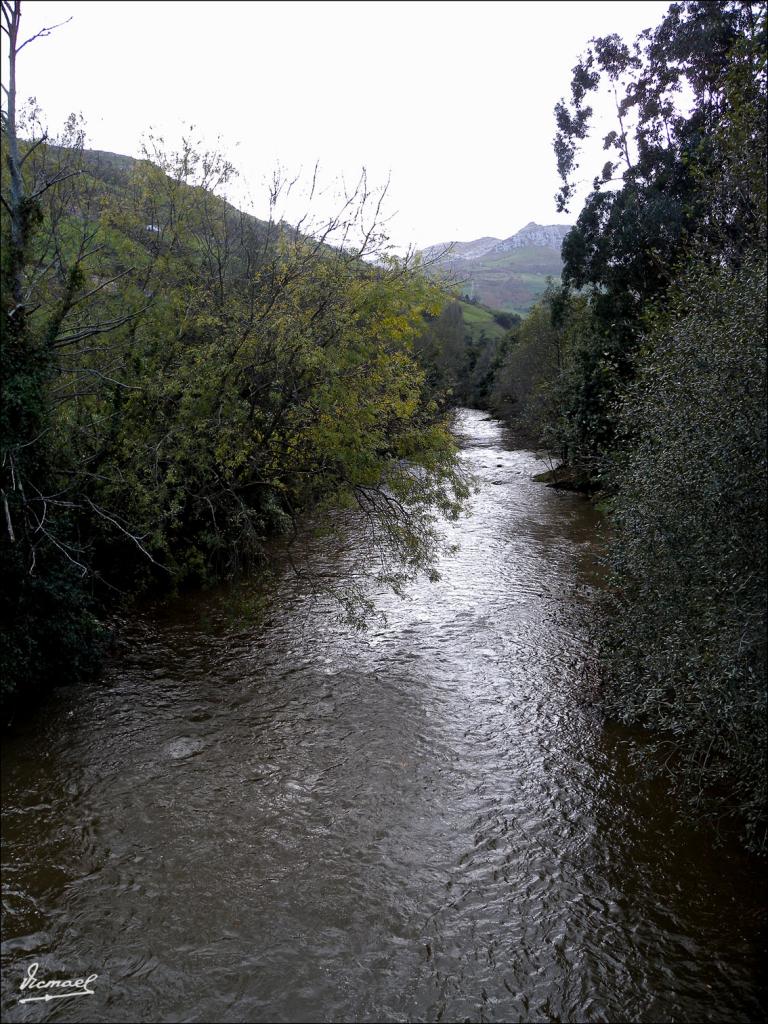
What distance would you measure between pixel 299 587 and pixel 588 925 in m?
12.6

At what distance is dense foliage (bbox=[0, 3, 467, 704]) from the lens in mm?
12375

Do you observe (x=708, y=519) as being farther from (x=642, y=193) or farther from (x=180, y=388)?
(x=642, y=193)

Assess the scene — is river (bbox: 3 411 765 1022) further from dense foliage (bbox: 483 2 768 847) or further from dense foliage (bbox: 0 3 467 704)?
dense foliage (bbox: 0 3 467 704)

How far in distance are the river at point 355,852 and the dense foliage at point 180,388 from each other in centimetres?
242

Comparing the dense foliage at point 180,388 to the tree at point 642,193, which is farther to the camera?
the tree at point 642,193

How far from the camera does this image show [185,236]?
684 inches

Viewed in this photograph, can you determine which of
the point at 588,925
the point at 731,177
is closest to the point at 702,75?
the point at 731,177

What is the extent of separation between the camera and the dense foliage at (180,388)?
12375 millimetres

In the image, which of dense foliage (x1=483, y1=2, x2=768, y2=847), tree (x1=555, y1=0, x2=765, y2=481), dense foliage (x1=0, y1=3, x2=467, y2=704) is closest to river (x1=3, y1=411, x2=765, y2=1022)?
dense foliage (x1=483, y1=2, x2=768, y2=847)

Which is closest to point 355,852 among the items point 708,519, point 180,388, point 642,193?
point 708,519

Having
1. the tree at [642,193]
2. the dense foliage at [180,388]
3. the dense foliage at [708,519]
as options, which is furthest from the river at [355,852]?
the tree at [642,193]

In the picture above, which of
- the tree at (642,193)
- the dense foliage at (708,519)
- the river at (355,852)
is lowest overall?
the river at (355,852)

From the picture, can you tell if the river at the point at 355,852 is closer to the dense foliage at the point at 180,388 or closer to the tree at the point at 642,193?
the dense foliage at the point at 180,388

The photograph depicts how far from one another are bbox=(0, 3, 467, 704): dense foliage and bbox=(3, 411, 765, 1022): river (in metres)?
2.42
